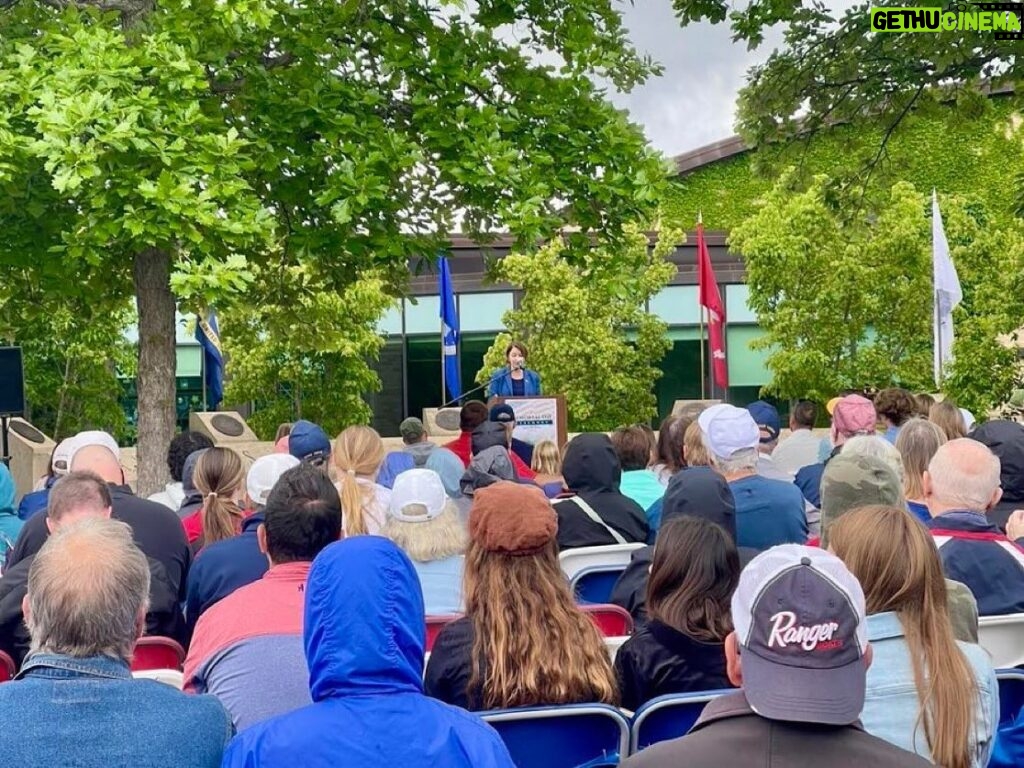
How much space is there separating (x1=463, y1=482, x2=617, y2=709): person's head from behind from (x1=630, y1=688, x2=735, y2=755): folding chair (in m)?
0.29

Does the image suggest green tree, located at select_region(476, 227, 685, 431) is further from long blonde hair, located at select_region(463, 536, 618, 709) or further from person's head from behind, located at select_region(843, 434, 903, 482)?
long blonde hair, located at select_region(463, 536, 618, 709)

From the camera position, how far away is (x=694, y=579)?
418cm

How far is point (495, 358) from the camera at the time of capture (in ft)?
95.6

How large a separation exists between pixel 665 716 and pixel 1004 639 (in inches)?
64.6

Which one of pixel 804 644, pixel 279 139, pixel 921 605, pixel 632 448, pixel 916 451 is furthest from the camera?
pixel 279 139

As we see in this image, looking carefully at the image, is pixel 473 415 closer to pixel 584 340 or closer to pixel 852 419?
pixel 852 419

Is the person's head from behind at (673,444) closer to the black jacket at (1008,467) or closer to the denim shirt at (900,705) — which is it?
the black jacket at (1008,467)

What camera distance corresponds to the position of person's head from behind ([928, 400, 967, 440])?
8.62 m

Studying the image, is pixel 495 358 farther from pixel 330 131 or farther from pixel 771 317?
pixel 330 131

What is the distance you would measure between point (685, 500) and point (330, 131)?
693 cm

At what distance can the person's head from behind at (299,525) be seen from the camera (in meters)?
4.31

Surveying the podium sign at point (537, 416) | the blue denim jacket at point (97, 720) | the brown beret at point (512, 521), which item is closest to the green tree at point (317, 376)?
the podium sign at point (537, 416)

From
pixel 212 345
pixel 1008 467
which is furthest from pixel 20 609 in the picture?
pixel 212 345

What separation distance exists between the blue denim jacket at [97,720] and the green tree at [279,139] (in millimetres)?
7015
